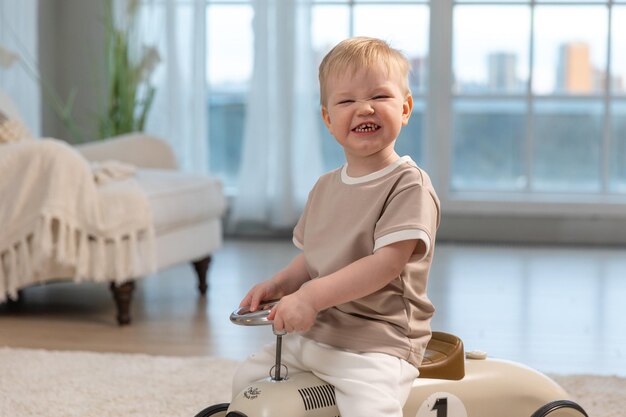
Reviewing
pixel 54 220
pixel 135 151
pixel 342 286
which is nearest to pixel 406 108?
pixel 342 286

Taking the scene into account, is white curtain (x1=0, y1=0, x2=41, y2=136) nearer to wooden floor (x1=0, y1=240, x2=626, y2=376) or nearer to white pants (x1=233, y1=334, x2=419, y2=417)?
wooden floor (x1=0, y1=240, x2=626, y2=376)

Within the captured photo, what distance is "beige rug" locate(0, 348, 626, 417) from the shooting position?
2096 mm

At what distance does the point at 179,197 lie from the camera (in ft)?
10.7

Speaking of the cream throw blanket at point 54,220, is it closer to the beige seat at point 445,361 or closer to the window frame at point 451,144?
the beige seat at point 445,361

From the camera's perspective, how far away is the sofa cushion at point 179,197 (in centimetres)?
314

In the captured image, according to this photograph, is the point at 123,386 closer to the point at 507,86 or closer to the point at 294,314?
the point at 294,314

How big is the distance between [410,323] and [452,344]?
0.13 m

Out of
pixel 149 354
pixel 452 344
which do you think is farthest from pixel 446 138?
pixel 452 344

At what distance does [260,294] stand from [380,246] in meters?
0.22

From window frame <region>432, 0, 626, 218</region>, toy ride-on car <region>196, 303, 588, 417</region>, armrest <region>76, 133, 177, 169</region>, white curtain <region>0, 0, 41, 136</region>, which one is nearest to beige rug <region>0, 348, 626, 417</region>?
toy ride-on car <region>196, 303, 588, 417</region>

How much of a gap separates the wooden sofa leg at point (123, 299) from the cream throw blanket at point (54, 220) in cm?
5

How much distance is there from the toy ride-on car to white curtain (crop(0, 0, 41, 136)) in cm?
336

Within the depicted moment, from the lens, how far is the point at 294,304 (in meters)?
1.32

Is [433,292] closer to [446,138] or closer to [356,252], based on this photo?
[446,138]
